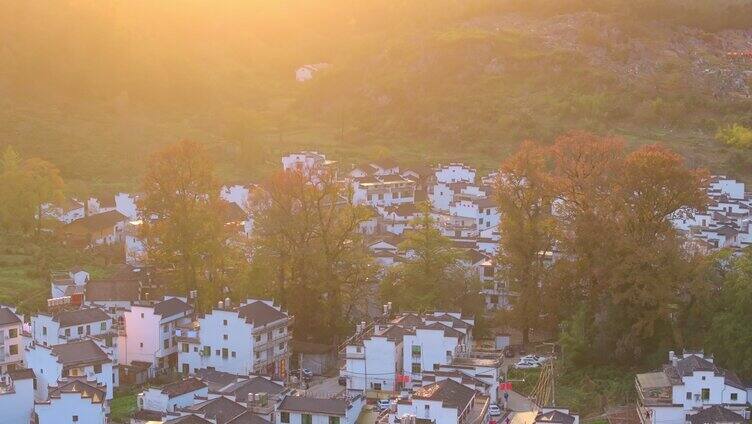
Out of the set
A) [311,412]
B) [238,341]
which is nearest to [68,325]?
[238,341]

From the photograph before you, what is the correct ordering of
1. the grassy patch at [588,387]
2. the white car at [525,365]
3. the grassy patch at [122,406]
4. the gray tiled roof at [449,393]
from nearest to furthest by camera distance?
1. the gray tiled roof at [449,393]
2. the grassy patch at [122,406]
3. the grassy patch at [588,387]
4. the white car at [525,365]

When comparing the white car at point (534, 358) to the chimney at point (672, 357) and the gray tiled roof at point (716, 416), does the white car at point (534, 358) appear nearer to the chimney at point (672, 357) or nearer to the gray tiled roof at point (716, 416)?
the chimney at point (672, 357)

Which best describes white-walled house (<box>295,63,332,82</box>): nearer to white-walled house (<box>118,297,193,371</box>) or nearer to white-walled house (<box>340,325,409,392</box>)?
white-walled house (<box>118,297,193,371</box>)

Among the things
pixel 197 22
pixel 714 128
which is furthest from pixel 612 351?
pixel 197 22

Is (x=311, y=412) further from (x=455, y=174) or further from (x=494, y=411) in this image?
(x=455, y=174)

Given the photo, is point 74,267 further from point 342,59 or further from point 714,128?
point 342,59

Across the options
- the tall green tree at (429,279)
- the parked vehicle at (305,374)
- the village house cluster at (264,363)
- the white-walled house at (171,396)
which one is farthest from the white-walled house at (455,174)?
the white-walled house at (171,396)
